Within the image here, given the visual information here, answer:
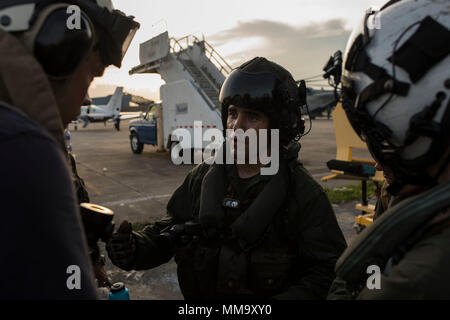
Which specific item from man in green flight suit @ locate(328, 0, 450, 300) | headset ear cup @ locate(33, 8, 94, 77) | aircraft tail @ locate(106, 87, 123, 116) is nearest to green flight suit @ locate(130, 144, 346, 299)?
man in green flight suit @ locate(328, 0, 450, 300)

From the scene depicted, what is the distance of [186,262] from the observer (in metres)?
1.85

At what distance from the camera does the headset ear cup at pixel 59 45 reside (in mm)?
833

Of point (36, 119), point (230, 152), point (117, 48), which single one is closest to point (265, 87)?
point (230, 152)

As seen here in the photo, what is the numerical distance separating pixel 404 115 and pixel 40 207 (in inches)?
44.0

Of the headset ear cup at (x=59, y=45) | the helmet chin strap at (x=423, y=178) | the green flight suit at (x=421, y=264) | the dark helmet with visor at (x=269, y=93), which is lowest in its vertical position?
the green flight suit at (x=421, y=264)

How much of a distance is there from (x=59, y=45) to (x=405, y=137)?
3.72ft

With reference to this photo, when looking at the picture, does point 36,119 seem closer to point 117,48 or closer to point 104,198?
point 117,48

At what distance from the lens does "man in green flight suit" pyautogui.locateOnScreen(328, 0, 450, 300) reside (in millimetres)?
891

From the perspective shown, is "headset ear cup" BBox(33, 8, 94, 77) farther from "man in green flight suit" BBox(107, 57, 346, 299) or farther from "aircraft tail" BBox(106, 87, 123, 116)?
"aircraft tail" BBox(106, 87, 123, 116)

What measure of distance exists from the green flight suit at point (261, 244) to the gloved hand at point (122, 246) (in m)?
0.06

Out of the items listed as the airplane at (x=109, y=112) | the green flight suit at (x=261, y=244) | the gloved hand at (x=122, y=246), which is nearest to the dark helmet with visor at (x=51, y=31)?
the gloved hand at (x=122, y=246)

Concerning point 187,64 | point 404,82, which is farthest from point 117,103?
point 404,82

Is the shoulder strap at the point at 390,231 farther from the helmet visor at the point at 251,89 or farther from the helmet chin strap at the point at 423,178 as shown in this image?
the helmet visor at the point at 251,89

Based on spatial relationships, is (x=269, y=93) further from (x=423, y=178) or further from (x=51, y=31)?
(x=51, y=31)
